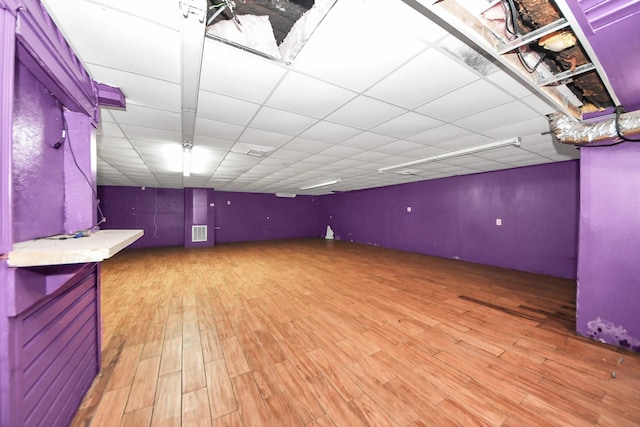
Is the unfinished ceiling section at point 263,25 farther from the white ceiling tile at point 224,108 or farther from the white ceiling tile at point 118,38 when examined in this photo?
the white ceiling tile at point 224,108

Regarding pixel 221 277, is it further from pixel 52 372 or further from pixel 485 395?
pixel 485 395

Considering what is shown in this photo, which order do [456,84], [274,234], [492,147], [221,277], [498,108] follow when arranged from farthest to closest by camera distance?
1. [274,234]
2. [221,277]
3. [492,147]
4. [498,108]
5. [456,84]

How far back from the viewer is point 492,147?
3.50m

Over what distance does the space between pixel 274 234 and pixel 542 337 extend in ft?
32.8

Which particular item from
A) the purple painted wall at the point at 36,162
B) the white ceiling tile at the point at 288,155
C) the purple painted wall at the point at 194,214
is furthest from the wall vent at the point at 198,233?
the purple painted wall at the point at 36,162

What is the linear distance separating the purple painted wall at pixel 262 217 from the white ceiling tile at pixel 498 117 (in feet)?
30.8

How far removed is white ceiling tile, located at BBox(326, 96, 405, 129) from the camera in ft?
7.38

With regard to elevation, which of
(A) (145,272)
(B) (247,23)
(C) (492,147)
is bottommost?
(A) (145,272)

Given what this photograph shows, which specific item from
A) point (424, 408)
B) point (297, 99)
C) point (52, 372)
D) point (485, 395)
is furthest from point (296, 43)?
point (485, 395)

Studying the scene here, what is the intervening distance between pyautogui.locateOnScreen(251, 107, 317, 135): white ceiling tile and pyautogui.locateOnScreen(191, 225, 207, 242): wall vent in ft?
24.3

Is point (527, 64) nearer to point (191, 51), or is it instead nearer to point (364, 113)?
point (364, 113)

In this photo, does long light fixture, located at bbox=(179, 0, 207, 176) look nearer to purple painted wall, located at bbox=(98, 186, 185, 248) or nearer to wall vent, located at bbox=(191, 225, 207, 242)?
wall vent, located at bbox=(191, 225, 207, 242)

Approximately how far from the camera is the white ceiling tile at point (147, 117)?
238 cm

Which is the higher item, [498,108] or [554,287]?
[498,108]
